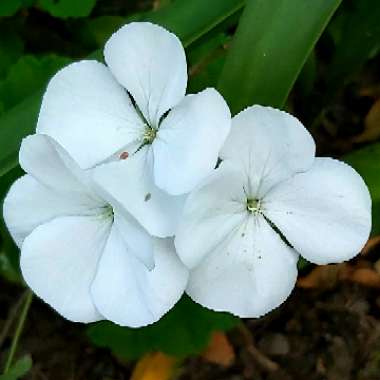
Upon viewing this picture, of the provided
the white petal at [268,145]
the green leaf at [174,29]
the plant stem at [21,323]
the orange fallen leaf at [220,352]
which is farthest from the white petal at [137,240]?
the orange fallen leaf at [220,352]

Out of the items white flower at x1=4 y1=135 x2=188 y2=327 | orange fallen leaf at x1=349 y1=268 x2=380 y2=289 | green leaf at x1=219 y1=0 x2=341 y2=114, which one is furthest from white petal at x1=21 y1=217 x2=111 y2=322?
orange fallen leaf at x1=349 y1=268 x2=380 y2=289

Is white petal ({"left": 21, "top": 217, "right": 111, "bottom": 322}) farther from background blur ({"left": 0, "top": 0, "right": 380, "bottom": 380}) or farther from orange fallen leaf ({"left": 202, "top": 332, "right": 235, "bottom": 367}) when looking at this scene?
orange fallen leaf ({"left": 202, "top": 332, "right": 235, "bottom": 367})

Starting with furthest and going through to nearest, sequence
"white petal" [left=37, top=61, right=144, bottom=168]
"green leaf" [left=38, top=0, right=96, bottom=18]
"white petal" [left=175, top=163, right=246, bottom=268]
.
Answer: "green leaf" [left=38, top=0, right=96, bottom=18]
"white petal" [left=37, top=61, right=144, bottom=168]
"white petal" [left=175, top=163, right=246, bottom=268]

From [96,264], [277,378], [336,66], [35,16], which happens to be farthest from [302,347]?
[35,16]

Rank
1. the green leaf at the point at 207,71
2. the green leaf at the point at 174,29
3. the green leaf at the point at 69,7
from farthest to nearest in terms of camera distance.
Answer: the green leaf at the point at 69,7
the green leaf at the point at 207,71
the green leaf at the point at 174,29

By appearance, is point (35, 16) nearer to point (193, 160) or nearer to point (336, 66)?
point (336, 66)

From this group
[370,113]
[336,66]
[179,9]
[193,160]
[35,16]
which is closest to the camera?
[193,160]

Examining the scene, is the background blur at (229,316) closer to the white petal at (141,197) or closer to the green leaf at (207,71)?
the green leaf at (207,71)
